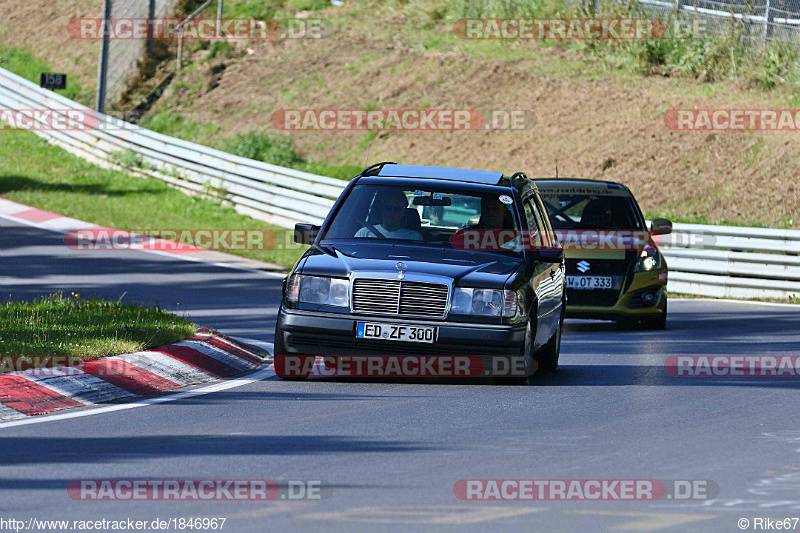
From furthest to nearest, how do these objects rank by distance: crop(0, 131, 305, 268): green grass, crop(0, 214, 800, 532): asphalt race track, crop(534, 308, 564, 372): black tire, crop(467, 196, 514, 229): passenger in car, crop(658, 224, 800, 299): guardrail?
crop(0, 131, 305, 268): green grass, crop(658, 224, 800, 299): guardrail, crop(534, 308, 564, 372): black tire, crop(467, 196, 514, 229): passenger in car, crop(0, 214, 800, 532): asphalt race track

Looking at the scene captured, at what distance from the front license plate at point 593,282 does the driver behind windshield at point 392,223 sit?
16.8 ft

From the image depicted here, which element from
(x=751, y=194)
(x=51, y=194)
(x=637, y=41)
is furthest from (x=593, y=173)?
(x=51, y=194)

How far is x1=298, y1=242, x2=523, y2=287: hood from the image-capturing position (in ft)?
32.2

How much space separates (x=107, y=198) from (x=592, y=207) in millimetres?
13630

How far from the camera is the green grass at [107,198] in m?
24.9

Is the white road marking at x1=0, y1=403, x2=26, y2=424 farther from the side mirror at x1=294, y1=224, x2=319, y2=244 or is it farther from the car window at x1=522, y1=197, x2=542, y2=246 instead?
the car window at x1=522, y1=197, x2=542, y2=246

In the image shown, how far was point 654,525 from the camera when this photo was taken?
5.79 m

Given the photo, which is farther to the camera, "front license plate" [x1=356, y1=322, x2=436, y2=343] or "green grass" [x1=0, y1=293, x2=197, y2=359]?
"green grass" [x1=0, y1=293, x2=197, y2=359]

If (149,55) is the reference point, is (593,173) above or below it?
below

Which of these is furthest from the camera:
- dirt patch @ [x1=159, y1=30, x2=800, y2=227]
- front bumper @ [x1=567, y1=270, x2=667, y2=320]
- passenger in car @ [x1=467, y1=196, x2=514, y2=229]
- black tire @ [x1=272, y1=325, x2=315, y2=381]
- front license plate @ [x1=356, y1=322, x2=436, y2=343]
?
dirt patch @ [x1=159, y1=30, x2=800, y2=227]

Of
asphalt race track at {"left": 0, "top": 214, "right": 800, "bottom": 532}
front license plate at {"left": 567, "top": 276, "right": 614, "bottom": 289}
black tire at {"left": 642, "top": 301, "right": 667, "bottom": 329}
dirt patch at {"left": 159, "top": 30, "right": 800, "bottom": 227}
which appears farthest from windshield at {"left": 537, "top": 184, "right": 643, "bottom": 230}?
dirt patch at {"left": 159, "top": 30, "right": 800, "bottom": 227}

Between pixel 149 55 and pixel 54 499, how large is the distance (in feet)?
112

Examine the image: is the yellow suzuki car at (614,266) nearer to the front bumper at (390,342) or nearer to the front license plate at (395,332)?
the front bumper at (390,342)

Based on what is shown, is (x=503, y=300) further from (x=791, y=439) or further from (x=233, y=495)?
(x=233, y=495)
